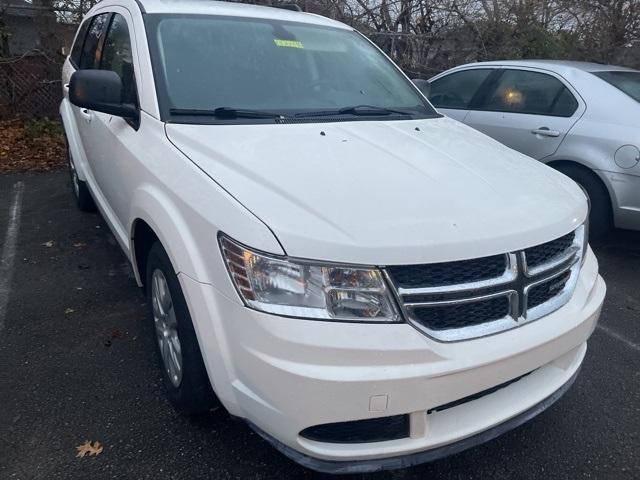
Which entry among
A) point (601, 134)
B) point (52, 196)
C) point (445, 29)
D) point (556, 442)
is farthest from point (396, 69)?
point (445, 29)

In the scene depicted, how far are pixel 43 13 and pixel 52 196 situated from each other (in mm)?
4652

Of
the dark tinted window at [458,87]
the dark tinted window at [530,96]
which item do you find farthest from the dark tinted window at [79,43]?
the dark tinted window at [530,96]

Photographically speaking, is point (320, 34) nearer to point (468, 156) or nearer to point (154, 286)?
point (468, 156)

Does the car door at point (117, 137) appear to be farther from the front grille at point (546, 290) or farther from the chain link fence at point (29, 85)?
the chain link fence at point (29, 85)

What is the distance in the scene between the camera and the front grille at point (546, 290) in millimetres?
2057

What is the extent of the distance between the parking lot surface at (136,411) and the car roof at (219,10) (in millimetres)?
1846

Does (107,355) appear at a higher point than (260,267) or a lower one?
lower

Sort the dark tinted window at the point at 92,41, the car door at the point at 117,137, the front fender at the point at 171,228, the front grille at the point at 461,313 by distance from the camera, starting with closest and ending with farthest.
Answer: the front grille at the point at 461,313
the front fender at the point at 171,228
the car door at the point at 117,137
the dark tinted window at the point at 92,41

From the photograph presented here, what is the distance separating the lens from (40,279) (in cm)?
395

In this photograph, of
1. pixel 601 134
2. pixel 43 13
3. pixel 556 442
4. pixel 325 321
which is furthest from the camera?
pixel 43 13

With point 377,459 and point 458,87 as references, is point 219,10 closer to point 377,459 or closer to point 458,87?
point 377,459

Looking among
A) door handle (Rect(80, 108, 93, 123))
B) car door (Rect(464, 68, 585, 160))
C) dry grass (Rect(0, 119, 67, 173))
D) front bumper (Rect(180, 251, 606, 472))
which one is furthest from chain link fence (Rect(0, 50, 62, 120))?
front bumper (Rect(180, 251, 606, 472))

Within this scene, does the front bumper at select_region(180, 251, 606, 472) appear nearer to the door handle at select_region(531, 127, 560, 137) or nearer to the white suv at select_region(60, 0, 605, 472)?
the white suv at select_region(60, 0, 605, 472)

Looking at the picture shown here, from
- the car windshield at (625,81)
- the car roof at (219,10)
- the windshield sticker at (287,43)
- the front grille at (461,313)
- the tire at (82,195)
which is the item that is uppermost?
the car roof at (219,10)
